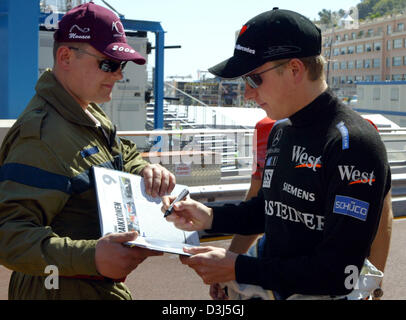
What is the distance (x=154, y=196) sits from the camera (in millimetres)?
2623

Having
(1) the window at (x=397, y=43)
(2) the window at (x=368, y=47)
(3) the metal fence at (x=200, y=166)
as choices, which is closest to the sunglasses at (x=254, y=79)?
(3) the metal fence at (x=200, y=166)

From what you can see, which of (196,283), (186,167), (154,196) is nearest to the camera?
(154,196)

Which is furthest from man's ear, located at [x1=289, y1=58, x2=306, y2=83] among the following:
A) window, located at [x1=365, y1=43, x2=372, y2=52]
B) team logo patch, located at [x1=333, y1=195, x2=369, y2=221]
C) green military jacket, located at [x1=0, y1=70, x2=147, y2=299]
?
window, located at [x1=365, y1=43, x2=372, y2=52]

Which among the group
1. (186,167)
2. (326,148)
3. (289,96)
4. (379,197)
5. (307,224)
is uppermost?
(289,96)

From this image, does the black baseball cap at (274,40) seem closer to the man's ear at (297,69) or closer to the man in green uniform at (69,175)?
the man's ear at (297,69)

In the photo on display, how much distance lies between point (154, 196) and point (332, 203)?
963 millimetres

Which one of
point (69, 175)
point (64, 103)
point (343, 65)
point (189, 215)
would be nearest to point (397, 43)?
point (343, 65)

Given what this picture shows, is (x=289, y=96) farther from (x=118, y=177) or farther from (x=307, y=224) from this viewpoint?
(x=118, y=177)

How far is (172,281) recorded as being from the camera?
5832 mm

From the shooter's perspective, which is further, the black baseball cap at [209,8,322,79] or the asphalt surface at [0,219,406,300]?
the asphalt surface at [0,219,406,300]

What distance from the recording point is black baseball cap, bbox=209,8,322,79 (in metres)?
2.19

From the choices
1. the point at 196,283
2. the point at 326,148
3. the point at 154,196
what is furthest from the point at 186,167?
the point at 326,148

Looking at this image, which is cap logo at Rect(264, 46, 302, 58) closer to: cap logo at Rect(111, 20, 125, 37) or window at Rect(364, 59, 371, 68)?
cap logo at Rect(111, 20, 125, 37)

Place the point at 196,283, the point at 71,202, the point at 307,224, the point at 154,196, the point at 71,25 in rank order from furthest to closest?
1. the point at 196,283
2. the point at 154,196
3. the point at 71,25
4. the point at 71,202
5. the point at 307,224
